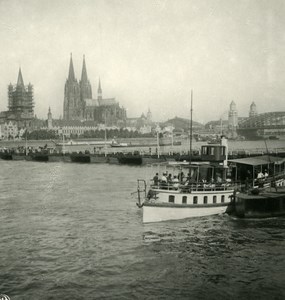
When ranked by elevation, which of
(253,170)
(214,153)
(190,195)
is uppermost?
(214,153)

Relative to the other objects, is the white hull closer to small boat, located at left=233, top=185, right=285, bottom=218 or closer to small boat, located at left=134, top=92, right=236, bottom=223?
small boat, located at left=134, top=92, right=236, bottom=223

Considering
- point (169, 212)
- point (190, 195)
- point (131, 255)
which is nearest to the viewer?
point (131, 255)

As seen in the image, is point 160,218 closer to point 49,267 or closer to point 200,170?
point 200,170

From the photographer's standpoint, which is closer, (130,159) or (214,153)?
(214,153)

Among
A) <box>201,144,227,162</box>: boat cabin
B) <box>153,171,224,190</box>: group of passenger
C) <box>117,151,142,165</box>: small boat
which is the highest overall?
<box>201,144,227,162</box>: boat cabin

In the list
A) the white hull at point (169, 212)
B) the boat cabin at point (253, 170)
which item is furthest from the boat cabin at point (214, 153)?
the white hull at point (169, 212)

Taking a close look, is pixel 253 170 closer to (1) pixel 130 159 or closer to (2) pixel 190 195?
(2) pixel 190 195

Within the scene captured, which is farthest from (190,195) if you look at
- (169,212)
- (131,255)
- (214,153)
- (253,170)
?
(131,255)

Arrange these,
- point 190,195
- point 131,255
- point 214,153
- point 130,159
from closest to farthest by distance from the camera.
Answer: point 131,255, point 190,195, point 214,153, point 130,159

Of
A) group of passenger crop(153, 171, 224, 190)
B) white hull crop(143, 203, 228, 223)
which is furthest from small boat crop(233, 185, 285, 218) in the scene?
white hull crop(143, 203, 228, 223)
